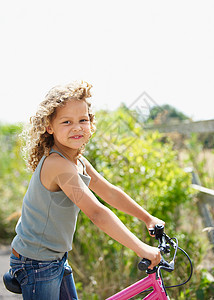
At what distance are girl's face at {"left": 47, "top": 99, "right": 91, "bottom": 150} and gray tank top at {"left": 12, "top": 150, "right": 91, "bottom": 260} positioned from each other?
3.4 inches

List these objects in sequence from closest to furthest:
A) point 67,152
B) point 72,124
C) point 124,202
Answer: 1. point 72,124
2. point 67,152
3. point 124,202

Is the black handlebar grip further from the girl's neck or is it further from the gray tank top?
the girl's neck

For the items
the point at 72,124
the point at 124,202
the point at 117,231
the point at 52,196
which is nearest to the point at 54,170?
the point at 52,196

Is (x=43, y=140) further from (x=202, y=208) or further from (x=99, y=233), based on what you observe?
(x=202, y=208)

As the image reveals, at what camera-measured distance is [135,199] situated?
10.4ft

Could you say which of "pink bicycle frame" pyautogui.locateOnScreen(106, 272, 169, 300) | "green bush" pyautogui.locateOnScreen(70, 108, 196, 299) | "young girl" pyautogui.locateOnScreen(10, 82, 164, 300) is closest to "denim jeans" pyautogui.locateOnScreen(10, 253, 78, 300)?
"young girl" pyautogui.locateOnScreen(10, 82, 164, 300)

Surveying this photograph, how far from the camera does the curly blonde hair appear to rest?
1730mm

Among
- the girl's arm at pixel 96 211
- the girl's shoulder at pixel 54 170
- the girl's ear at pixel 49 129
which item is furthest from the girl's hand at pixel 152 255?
the girl's ear at pixel 49 129

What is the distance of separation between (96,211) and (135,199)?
63.0 inches

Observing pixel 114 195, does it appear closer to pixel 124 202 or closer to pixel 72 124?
pixel 124 202

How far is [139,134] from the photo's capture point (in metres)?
3.64

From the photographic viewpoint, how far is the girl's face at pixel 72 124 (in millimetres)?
1700

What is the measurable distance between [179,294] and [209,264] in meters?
0.62

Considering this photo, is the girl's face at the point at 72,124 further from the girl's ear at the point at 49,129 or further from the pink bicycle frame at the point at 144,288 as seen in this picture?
the pink bicycle frame at the point at 144,288
